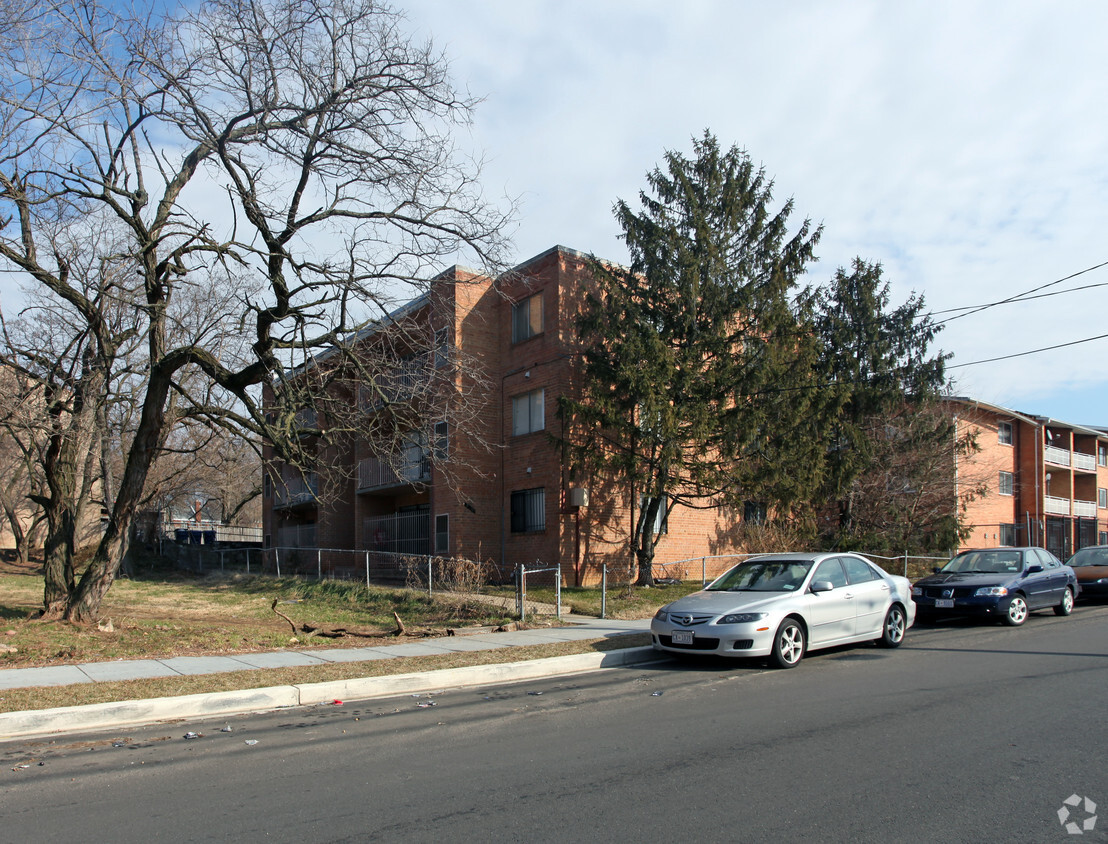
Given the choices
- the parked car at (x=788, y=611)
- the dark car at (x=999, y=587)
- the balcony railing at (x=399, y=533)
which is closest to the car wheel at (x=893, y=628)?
the parked car at (x=788, y=611)

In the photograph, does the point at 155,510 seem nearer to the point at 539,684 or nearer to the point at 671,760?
the point at 539,684

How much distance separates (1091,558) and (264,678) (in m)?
18.5

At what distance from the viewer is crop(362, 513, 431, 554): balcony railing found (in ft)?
82.9

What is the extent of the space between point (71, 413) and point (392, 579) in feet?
36.5

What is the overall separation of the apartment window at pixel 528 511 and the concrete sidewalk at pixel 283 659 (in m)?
7.70

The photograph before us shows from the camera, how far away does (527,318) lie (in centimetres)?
2338

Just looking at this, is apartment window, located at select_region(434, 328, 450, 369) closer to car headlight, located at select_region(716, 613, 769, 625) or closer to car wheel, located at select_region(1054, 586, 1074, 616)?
car headlight, located at select_region(716, 613, 769, 625)

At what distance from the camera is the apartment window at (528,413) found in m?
22.7

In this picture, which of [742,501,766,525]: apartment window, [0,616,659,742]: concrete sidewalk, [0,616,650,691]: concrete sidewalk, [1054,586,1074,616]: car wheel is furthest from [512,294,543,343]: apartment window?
[1054,586,1074,616]: car wheel

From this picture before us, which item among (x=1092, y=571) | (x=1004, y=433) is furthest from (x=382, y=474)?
(x=1004, y=433)

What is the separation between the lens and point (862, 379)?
24109 mm

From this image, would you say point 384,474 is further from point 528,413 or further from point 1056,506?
point 1056,506

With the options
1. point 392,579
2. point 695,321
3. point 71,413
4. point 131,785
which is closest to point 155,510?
point 392,579

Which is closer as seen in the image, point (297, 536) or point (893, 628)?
point (893, 628)
